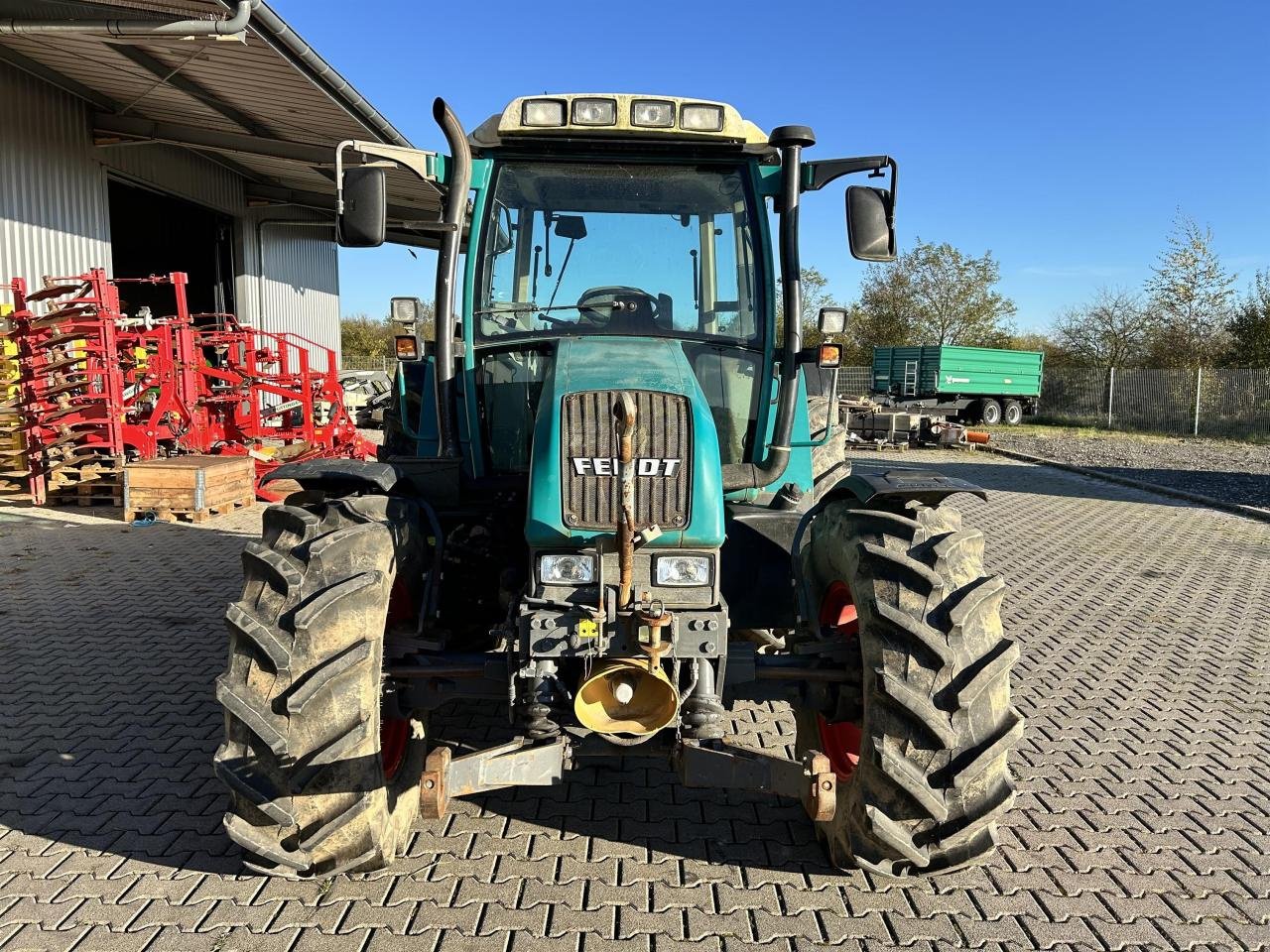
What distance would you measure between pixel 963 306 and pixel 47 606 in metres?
36.7

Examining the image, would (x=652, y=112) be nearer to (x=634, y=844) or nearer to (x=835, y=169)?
→ (x=835, y=169)

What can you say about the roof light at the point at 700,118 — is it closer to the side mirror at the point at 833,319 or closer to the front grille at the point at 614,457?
the side mirror at the point at 833,319

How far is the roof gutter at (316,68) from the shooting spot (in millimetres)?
10188

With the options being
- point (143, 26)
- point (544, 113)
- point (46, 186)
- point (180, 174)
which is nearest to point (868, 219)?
point (544, 113)

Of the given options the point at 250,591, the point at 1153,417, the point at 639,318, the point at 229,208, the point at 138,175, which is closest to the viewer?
the point at 250,591

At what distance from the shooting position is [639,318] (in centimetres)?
405

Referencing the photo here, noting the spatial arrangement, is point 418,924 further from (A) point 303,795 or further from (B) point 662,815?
(B) point 662,815

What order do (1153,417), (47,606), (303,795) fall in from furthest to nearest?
1. (1153,417)
2. (47,606)
3. (303,795)

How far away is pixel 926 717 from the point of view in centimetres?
280

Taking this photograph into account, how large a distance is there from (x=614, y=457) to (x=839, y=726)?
1440 millimetres

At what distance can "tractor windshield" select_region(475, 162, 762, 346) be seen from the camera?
4.04m

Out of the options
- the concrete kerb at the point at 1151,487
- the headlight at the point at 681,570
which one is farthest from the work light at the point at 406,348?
the concrete kerb at the point at 1151,487

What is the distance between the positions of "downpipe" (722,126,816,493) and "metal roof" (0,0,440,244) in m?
8.44

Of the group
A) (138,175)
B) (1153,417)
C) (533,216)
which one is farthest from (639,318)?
(1153,417)
